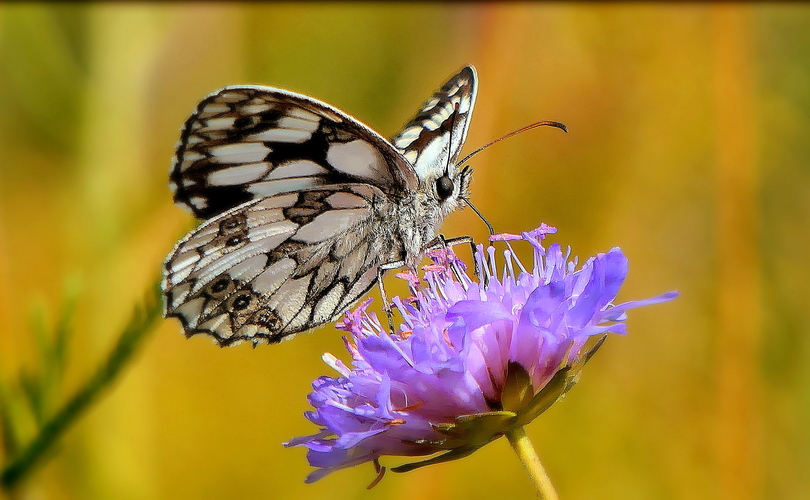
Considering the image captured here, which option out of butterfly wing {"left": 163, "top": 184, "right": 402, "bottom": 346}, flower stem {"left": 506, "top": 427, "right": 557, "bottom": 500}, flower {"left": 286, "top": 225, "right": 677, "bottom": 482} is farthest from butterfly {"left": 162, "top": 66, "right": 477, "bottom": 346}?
flower stem {"left": 506, "top": 427, "right": 557, "bottom": 500}

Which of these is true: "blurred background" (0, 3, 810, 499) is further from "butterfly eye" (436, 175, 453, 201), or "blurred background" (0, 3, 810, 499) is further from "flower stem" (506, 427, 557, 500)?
"flower stem" (506, 427, 557, 500)

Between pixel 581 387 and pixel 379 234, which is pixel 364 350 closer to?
pixel 379 234

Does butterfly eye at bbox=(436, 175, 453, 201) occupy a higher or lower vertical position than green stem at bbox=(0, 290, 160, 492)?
higher

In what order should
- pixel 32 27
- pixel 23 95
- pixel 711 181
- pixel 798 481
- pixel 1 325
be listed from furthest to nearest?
pixel 23 95
pixel 32 27
pixel 711 181
pixel 798 481
pixel 1 325

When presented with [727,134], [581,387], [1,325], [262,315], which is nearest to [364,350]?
[262,315]

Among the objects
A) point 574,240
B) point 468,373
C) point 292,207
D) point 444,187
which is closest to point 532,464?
point 468,373

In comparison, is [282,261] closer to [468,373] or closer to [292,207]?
[292,207]
